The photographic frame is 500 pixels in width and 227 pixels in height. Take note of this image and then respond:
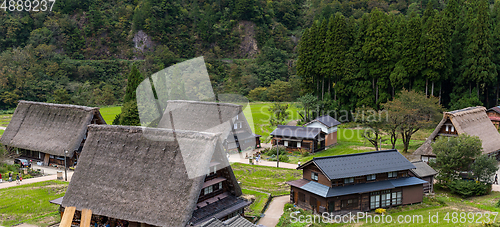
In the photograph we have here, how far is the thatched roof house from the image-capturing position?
1210 inches

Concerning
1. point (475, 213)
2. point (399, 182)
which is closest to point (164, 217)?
point (399, 182)

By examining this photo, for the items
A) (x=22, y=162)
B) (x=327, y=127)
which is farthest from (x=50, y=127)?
(x=327, y=127)

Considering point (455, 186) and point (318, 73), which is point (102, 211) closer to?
point (455, 186)

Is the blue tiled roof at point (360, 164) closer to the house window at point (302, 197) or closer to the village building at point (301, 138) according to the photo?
the house window at point (302, 197)

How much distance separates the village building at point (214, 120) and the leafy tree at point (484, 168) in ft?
68.5

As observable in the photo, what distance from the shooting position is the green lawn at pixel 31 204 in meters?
21.3

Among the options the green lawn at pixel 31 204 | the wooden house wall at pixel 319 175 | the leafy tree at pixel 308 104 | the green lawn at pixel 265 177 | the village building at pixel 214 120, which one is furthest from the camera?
the leafy tree at pixel 308 104

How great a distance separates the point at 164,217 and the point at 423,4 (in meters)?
76.4

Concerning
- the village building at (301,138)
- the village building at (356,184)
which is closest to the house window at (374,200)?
the village building at (356,184)

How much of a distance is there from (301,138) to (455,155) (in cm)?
1529

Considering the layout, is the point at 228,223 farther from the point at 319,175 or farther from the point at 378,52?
the point at 378,52

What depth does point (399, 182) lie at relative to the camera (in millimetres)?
23281

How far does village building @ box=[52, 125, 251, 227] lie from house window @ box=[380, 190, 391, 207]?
8.78 meters

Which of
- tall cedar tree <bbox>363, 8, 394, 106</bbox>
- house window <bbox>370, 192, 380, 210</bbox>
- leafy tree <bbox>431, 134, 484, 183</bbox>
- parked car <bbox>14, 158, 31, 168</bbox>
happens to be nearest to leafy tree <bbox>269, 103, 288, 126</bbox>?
tall cedar tree <bbox>363, 8, 394, 106</bbox>
